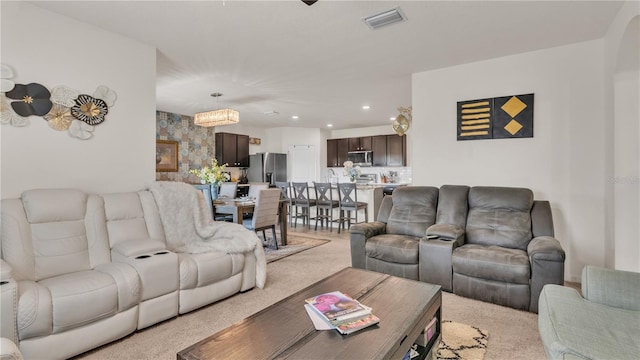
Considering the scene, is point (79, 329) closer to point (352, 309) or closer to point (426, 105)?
point (352, 309)

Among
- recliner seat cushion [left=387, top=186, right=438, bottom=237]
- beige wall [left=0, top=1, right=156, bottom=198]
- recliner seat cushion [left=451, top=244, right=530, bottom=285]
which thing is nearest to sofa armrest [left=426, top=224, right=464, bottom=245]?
recliner seat cushion [left=451, top=244, right=530, bottom=285]

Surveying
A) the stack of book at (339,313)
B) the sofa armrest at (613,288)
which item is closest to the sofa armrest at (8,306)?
the stack of book at (339,313)

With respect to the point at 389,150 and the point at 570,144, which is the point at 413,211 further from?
the point at 389,150

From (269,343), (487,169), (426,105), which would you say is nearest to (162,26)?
(269,343)

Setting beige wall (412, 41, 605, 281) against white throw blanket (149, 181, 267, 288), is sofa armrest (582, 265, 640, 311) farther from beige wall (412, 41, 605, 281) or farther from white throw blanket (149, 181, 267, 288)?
white throw blanket (149, 181, 267, 288)

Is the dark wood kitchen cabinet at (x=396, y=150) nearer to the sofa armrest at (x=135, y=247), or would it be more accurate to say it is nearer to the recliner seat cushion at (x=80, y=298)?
the sofa armrest at (x=135, y=247)

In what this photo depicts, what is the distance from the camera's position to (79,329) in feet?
6.14

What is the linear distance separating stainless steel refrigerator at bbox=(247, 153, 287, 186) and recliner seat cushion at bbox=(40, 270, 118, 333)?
6.14m

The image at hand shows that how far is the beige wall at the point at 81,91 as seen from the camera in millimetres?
2367

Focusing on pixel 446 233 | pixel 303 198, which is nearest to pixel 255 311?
pixel 446 233

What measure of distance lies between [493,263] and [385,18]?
2322 millimetres

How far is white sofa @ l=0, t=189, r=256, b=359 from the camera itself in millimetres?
1761

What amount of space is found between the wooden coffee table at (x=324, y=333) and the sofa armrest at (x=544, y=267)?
1135 millimetres

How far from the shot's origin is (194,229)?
310 cm
